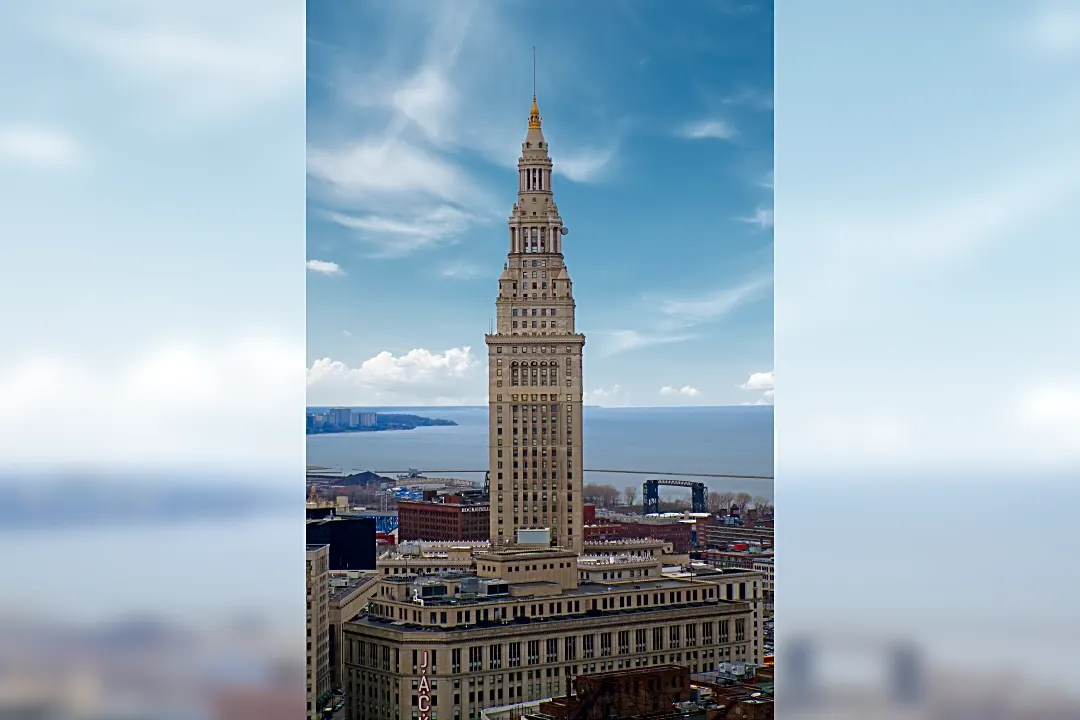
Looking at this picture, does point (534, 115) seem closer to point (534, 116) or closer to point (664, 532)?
point (534, 116)

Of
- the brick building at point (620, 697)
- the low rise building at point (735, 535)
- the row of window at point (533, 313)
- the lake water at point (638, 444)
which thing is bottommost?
the brick building at point (620, 697)

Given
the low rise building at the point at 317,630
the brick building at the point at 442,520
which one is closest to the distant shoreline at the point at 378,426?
the low rise building at the point at 317,630

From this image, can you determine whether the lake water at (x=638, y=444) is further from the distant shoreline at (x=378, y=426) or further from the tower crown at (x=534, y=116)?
the tower crown at (x=534, y=116)
